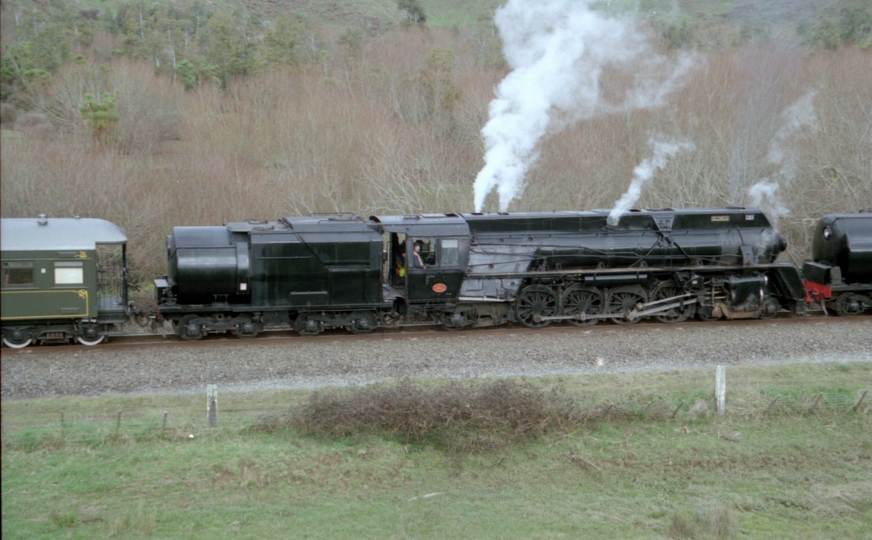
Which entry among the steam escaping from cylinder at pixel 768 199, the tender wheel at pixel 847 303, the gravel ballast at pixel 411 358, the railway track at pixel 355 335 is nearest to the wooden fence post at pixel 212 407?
the gravel ballast at pixel 411 358

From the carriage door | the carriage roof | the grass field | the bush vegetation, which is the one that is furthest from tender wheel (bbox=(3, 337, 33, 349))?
the bush vegetation

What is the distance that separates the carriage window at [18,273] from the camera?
593 inches

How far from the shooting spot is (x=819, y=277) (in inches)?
779

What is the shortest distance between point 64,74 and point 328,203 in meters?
15.1

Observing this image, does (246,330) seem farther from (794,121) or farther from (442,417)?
(794,121)

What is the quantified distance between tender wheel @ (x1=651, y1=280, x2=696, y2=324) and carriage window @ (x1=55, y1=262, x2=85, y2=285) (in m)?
13.0

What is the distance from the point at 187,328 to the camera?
16250mm

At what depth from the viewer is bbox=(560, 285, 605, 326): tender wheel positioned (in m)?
18.3

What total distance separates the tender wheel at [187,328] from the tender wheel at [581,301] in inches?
332

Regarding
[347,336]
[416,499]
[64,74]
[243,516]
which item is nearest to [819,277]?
[347,336]

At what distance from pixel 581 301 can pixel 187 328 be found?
910 centimetres

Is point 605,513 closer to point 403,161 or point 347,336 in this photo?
point 347,336

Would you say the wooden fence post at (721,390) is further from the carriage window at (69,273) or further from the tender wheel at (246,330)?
the carriage window at (69,273)

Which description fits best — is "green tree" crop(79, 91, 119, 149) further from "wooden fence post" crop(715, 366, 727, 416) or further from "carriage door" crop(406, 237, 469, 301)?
"wooden fence post" crop(715, 366, 727, 416)
